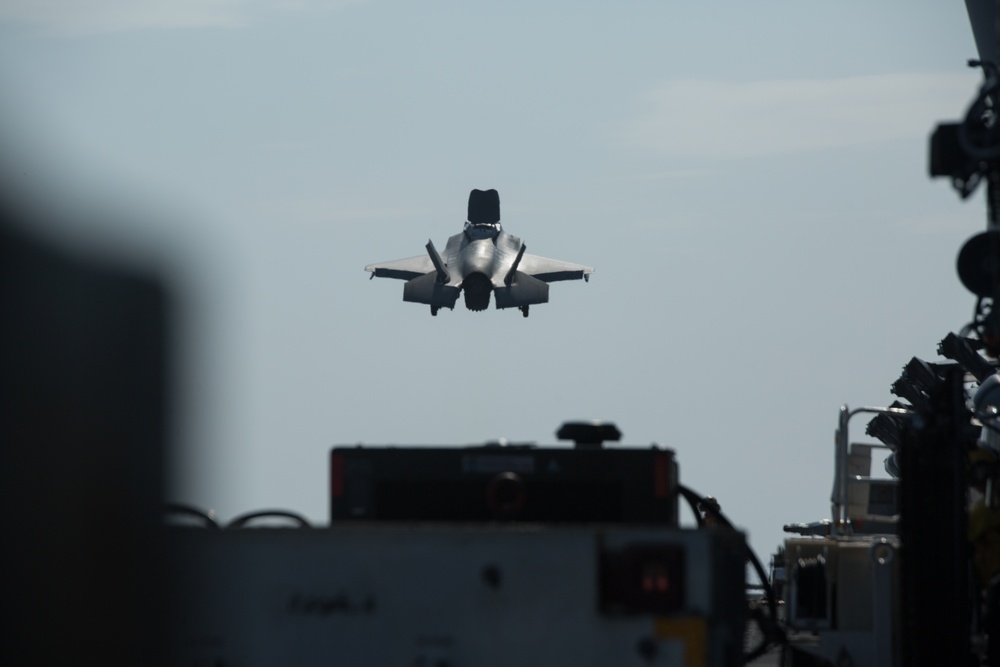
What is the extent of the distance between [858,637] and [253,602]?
5339 mm

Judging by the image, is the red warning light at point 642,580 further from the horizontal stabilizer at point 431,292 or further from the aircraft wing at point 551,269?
the aircraft wing at point 551,269

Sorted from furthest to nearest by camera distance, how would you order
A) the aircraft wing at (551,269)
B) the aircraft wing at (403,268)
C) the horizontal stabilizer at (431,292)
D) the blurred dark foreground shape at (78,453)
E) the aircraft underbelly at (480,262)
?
the aircraft wing at (551,269) → the aircraft wing at (403,268) → the aircraft underbelly at (480,262) → the horizontal stabilizer at (431,292) → the blurred dark foreground shape at (78,453)

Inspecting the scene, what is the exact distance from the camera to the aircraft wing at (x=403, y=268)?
9981 cm

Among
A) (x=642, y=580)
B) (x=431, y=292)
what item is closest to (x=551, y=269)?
(x=431, y=292)

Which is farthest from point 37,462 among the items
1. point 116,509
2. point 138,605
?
point 138,605

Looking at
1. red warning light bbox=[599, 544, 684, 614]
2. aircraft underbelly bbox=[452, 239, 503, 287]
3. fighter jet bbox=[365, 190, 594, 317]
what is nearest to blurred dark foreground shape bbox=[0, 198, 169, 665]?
red warning light bbox=[599, 544, 684, 614]

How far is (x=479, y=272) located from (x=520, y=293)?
9.51 ft

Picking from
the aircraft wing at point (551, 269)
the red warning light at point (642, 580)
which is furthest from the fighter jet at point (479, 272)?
the red warning light at point (642, 580)

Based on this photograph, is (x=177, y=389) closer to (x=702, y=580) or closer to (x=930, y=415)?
(x=702, y=580)

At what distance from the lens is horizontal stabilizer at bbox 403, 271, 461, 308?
91.1m

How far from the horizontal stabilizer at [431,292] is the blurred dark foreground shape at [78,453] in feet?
286

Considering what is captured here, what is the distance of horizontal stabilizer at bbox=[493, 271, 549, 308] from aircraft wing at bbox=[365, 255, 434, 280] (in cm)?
684

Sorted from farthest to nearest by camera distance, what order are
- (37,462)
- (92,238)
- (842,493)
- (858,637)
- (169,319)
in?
(842,493), (858,637), (37,462), (169,319), (92,238)

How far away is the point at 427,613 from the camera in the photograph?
5.08m
